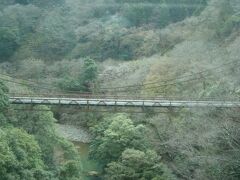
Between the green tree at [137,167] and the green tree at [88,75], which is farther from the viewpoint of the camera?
the green tree at [88,75]

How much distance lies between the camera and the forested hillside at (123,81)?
16.6m

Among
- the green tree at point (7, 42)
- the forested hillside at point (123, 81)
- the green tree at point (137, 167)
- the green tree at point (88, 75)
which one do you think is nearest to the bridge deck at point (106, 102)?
the forested hillside at point (123, 81)

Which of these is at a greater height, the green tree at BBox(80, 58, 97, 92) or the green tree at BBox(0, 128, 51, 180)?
the green tree at BBox(80, 58, 97, 92)

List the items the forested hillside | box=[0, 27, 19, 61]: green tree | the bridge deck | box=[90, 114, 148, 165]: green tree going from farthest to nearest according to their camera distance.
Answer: box=[0, 27, 19, 61]: green tree → box=[90, 114, 148, 165]: green tree → the bridge deck → the forested hillside

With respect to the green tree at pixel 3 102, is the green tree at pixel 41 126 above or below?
below

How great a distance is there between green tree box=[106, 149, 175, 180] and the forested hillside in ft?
0.12

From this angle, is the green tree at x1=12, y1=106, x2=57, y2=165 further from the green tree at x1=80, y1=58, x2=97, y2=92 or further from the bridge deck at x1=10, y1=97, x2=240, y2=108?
the green tree at x1=80, y1=58, x2=97, y2=92

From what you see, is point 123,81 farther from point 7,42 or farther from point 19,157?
point 19,157

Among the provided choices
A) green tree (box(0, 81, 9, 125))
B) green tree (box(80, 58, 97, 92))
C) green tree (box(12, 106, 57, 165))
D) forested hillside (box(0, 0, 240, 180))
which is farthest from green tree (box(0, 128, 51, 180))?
green tree (box(80, 58, 97, 92))

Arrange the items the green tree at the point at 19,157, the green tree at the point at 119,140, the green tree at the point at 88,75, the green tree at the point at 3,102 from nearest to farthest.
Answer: the green tree at the point at 19,157, the green tree at the point at 3,102, the green tree at the point at 119,140, the green tree at the point at 88,75

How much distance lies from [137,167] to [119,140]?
→ 2.16 meters

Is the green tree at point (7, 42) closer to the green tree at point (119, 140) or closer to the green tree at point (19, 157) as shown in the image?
the green tree at point (119, 140)

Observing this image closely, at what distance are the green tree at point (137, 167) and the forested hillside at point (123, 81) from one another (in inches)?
1.5

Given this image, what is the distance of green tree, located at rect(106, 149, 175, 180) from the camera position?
18203 mm
